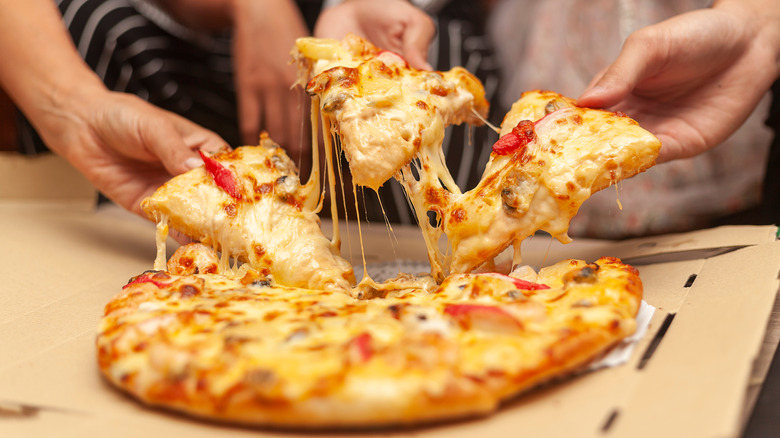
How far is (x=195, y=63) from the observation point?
9.77 ft

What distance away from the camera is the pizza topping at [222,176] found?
5.08 ft

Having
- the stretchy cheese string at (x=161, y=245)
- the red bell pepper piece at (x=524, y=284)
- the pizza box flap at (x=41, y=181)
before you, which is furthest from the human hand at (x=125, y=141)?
the red bell pepper piece at (x=524, y=284)

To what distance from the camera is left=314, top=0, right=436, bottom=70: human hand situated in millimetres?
2220

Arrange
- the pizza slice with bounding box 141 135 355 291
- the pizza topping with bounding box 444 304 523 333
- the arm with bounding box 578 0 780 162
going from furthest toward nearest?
the arm with bounding box 578 0 780 162, the pizza slice with bounding box 141 135 355 291, the pizza topping with bounding box 444 304 523 333

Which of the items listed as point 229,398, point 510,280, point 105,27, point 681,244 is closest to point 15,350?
point 229,398

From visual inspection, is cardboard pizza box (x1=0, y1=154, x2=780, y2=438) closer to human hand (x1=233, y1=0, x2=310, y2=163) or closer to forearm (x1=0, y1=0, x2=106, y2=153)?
forearm (x1=0, y1=0, x2=106, y2=153)

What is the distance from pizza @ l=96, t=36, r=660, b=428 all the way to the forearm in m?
0.80

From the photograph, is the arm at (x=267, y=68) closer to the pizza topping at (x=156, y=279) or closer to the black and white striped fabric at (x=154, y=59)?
the black and white striped fabric at (x=154, y=59)

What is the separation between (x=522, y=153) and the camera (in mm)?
1375

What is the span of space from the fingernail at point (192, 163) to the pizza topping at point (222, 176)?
10 cm

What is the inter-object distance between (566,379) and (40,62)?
6.46 feet

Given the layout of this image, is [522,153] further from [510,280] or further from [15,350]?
[15,350]

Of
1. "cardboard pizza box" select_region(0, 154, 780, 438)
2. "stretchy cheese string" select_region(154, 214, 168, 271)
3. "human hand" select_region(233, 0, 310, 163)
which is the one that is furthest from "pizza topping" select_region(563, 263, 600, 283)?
"human hand" select_region(233, 0, 310, 163)

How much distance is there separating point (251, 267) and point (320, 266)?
6.8 inches
